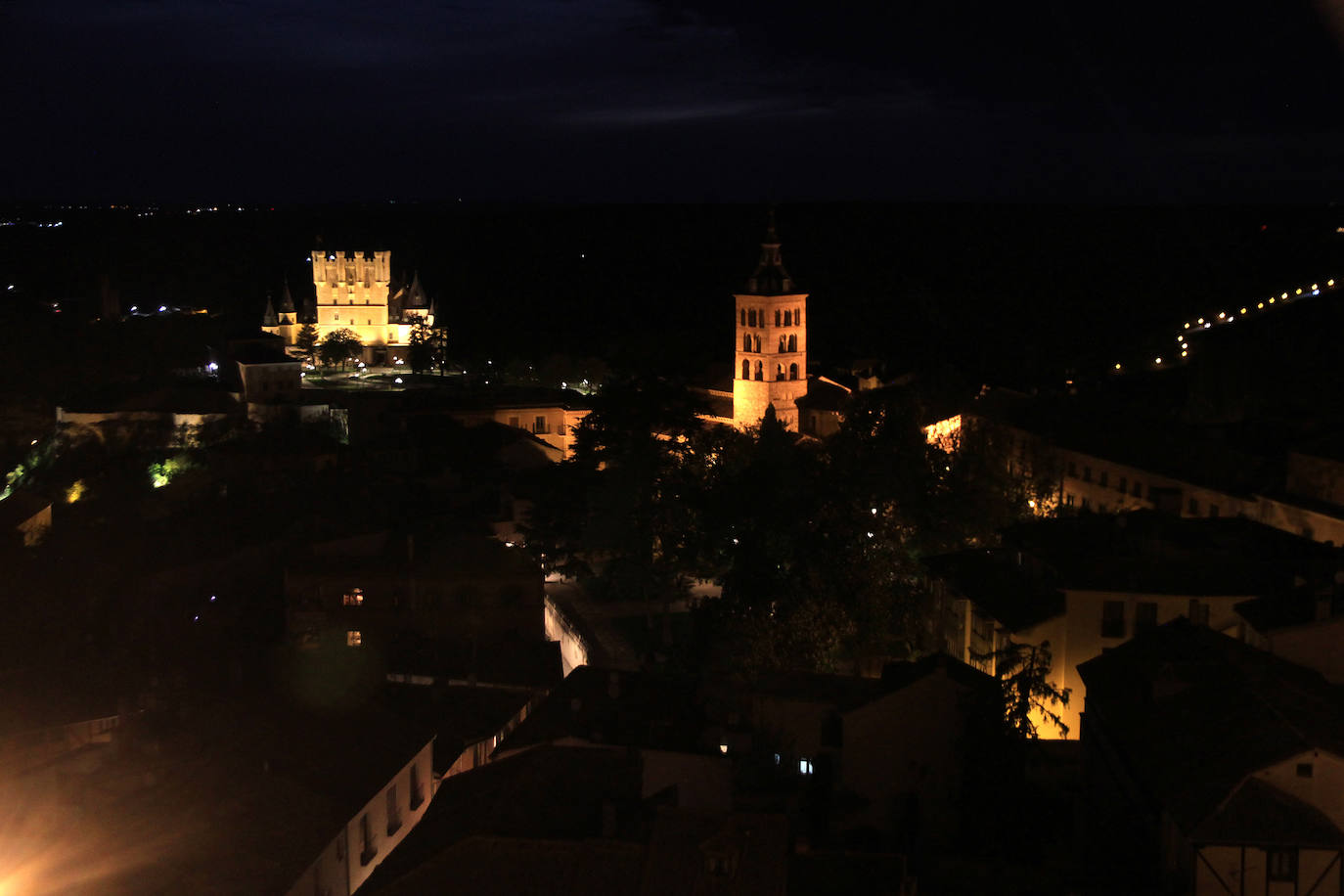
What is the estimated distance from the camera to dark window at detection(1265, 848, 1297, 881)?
1388cm

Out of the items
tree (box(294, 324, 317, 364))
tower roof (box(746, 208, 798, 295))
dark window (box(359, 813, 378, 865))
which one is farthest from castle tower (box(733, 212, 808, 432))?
tree (box(294, 324, 317, 364))

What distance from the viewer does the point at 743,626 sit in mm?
23344

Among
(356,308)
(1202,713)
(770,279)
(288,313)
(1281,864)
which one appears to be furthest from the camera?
(288,313)

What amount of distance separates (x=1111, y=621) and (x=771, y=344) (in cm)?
2512

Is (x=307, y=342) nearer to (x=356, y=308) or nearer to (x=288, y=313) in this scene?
(x=356, y=308)

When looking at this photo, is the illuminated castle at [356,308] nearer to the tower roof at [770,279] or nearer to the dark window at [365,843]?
the tower roof at [770,279]

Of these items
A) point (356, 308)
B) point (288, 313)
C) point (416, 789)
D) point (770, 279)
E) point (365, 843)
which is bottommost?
point (365, 843)

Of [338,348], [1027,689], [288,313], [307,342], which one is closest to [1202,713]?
[1027,689]

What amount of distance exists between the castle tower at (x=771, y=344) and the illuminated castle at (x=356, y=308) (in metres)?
30.9

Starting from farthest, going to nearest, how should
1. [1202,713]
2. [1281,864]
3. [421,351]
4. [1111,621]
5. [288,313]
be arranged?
[288,313], [421,351], [1111,621], [1202,713], [1281,864]

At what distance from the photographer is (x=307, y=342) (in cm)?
6944

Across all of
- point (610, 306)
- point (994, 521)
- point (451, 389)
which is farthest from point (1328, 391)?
point (610, 306)

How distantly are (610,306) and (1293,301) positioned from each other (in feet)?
195

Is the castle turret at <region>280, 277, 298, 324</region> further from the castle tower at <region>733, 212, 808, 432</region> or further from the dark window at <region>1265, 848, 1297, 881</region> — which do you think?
the dark window at <region>1265, 848, 1297, 881</region>
